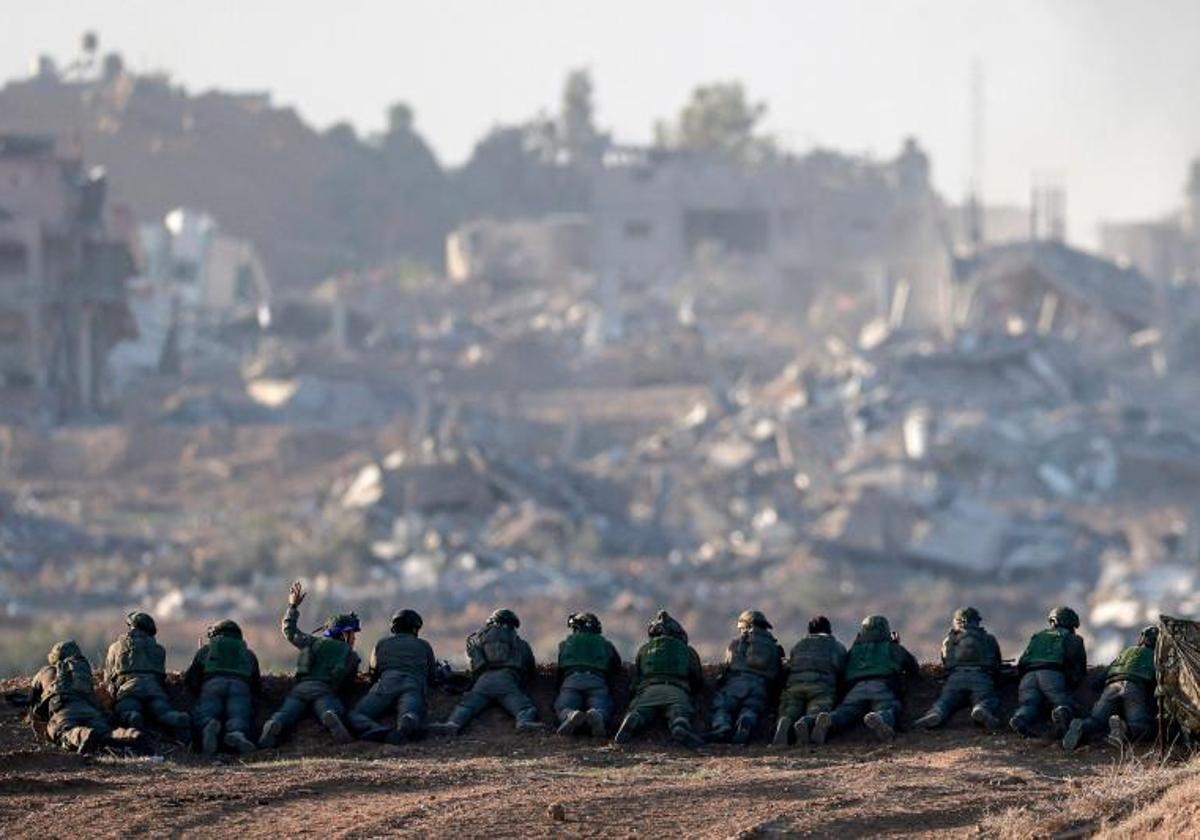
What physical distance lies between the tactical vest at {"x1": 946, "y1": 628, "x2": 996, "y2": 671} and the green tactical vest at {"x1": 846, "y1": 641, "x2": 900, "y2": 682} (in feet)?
1.15

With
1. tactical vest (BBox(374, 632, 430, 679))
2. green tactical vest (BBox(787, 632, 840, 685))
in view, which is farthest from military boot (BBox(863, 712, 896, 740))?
tactical vest (BBox(374, 632, 430, 679))

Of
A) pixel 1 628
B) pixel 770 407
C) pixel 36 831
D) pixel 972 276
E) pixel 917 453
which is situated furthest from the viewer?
pixel 972 276

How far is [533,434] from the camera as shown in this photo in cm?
5400

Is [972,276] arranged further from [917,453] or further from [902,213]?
[917,453]

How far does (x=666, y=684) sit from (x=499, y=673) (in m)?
1.09

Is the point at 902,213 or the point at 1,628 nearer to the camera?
the point at 1,628

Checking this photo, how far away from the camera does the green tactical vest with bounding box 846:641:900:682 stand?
1852 centimetres

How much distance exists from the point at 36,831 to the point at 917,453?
37.0 m

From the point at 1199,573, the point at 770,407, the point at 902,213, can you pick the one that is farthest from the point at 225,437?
the point at 902,213

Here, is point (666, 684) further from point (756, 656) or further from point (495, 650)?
point (495, 650)

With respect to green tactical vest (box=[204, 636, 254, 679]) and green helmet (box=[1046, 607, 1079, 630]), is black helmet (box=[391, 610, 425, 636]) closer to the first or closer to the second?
green tactical vest (box=[204, 636, 254, 679])

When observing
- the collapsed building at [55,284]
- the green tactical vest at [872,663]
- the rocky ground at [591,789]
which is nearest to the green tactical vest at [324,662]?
the rocky ground at [591,789]

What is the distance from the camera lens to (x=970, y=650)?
18547mm

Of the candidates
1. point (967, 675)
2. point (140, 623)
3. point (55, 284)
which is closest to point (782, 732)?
point (967, 675)
